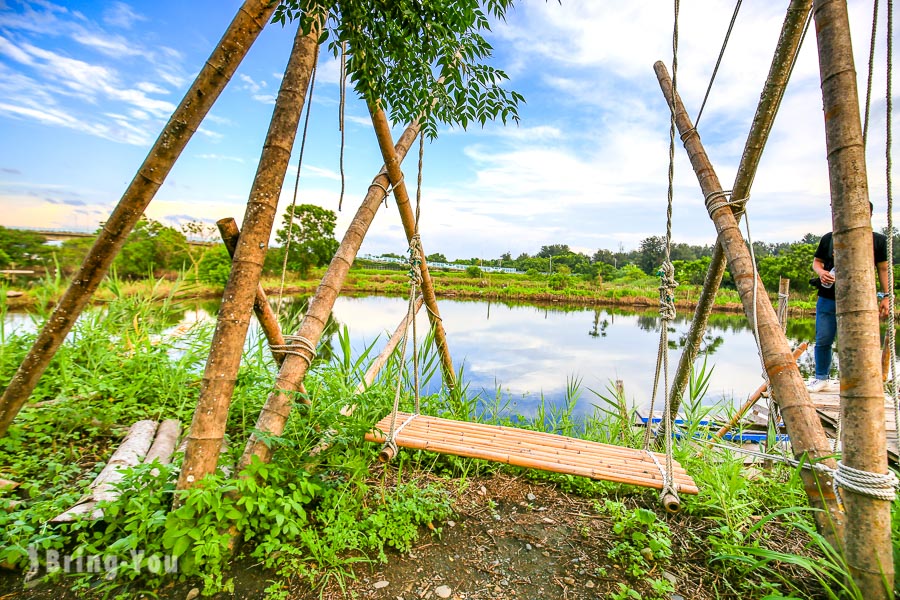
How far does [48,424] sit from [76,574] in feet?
3.44

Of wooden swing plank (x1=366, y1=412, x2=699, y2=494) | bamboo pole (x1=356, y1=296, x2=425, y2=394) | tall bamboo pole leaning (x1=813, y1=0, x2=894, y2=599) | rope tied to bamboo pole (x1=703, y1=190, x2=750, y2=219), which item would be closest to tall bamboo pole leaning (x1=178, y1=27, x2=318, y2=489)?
wooden swing plank (x1=366, y1=412, x2=699, y2=494)

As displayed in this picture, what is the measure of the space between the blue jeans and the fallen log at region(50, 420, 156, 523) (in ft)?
14.9

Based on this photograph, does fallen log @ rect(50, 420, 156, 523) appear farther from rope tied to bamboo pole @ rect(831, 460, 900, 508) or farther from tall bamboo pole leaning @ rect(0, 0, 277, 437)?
rope tied to bamboo pole @ rect(831, 460, 900, 508)

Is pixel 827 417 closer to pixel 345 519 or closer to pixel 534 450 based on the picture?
pixel 534 450

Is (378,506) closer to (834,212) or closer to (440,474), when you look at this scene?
(440,474)

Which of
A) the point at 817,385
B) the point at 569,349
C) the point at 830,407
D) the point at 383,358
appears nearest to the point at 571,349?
the point at 569,349

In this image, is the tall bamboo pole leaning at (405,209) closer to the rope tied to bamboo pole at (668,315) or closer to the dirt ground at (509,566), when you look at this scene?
the dirt ground at (509,566)

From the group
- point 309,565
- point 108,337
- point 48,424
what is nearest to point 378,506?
point 309,565

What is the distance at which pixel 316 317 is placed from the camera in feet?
5.95

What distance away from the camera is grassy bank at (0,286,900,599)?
1.29 m

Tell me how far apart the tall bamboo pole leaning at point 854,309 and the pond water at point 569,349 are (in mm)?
2073

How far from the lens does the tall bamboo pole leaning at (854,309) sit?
1.14 metres

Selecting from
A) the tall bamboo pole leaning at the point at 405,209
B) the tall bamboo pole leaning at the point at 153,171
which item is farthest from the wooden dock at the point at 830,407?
the tall bamboo pole leaning at the point at 153,171

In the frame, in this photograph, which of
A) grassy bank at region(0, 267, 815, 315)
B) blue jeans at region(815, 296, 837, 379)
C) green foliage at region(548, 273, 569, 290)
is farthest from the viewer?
green foliage at region(548, 273, 569, 290)
